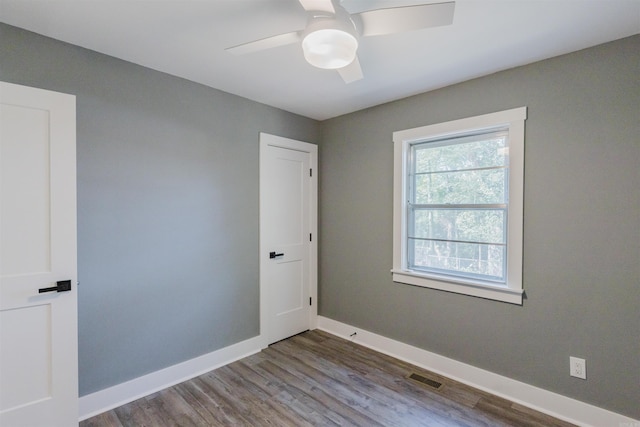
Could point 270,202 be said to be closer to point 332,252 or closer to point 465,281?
point 332,252

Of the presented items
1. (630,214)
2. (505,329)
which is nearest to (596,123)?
(630,214)

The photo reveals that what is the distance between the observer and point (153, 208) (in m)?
2.37

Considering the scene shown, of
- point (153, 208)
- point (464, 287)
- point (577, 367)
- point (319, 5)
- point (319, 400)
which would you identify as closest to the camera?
point (319, 5)

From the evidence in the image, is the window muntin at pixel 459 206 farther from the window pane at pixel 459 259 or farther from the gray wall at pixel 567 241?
the gray wall at pixel 567 241

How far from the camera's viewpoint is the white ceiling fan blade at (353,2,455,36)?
1246 millimetres

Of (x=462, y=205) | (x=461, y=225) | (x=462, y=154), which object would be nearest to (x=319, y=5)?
(x=462, y=154)

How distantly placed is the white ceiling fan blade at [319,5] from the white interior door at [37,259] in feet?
5.28

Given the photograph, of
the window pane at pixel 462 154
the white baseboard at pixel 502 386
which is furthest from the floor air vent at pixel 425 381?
the window pane at pixel 462 154

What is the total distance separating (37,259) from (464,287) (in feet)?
9.80

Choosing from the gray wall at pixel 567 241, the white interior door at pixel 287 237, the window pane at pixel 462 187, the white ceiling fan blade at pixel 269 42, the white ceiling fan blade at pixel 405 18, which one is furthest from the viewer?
the white interior door at pixel 287 237

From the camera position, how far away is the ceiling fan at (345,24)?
1281mm

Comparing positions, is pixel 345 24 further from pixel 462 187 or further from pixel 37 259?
pixel 37 259

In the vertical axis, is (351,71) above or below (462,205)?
above

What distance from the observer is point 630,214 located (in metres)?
1.85
